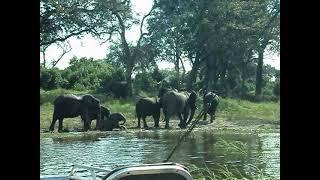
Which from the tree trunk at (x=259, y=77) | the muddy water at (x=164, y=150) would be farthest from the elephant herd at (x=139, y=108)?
the tree trunk at (x=259, y=77)

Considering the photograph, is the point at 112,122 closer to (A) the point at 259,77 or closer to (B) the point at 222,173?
(B) the point at 222,173

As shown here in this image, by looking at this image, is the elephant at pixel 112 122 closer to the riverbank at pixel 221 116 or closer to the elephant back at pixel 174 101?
the riverbank at pixel 221 116

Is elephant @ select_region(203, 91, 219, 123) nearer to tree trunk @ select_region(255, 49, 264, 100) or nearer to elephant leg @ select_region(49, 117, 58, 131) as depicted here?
tree trunk @ select_region(255, 49, 264, 100)

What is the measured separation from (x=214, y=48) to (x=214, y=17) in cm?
35

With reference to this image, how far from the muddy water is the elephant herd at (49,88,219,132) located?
0.16 m

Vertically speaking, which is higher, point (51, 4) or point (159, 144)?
point (51, 4)

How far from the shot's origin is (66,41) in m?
4.30

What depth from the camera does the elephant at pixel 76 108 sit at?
463 centimetres

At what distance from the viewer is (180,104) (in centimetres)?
478

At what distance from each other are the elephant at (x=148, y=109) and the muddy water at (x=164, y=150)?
20cm

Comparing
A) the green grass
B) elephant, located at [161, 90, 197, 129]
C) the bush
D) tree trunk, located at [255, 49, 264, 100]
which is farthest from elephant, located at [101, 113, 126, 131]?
tree trunk, located at [255, 49, 264, 100]
